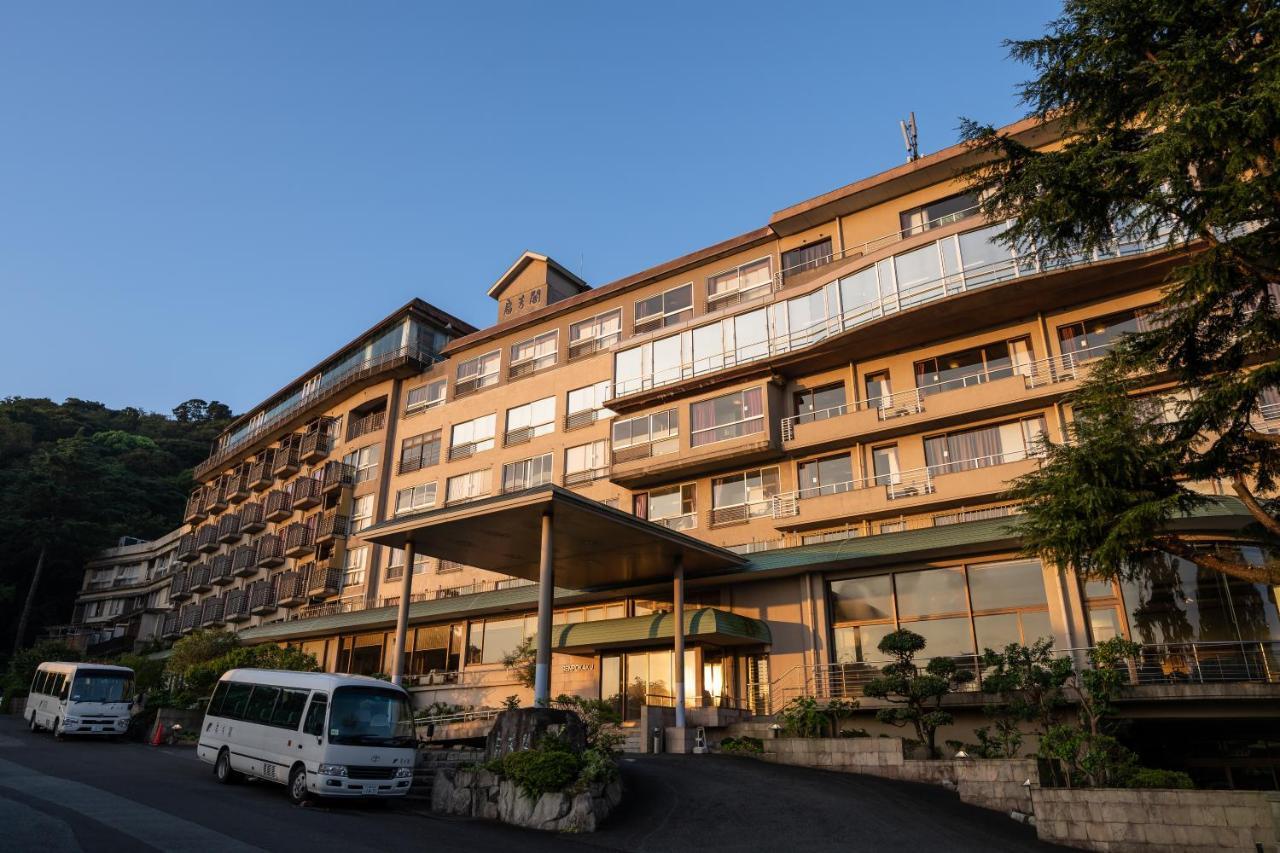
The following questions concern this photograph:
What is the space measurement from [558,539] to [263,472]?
40275mm

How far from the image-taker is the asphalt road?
12.1 metres

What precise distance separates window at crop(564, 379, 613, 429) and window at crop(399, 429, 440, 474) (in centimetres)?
948

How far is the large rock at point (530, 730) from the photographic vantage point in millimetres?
16875

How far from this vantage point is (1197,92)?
13.8 m

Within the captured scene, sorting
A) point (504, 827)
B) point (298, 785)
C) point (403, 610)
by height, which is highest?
point (403, 610)

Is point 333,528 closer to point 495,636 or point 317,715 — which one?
point 495,636

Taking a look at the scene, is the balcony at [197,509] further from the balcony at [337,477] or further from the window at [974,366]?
the window at [974,366]

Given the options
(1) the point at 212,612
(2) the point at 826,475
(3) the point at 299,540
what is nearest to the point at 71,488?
(1) the point at 212,612

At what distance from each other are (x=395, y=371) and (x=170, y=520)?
176 feet

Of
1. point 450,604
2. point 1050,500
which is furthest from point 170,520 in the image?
point 1050,500

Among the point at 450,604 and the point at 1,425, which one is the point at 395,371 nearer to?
the point at 450,604

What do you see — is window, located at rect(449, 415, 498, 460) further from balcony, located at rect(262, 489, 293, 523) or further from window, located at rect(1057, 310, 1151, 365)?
window, located at rect(1057, 310, 1151, 365)

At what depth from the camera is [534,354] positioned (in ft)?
141

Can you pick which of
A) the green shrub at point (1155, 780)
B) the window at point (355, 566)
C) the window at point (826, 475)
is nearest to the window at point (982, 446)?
the window at point (826, 475)
